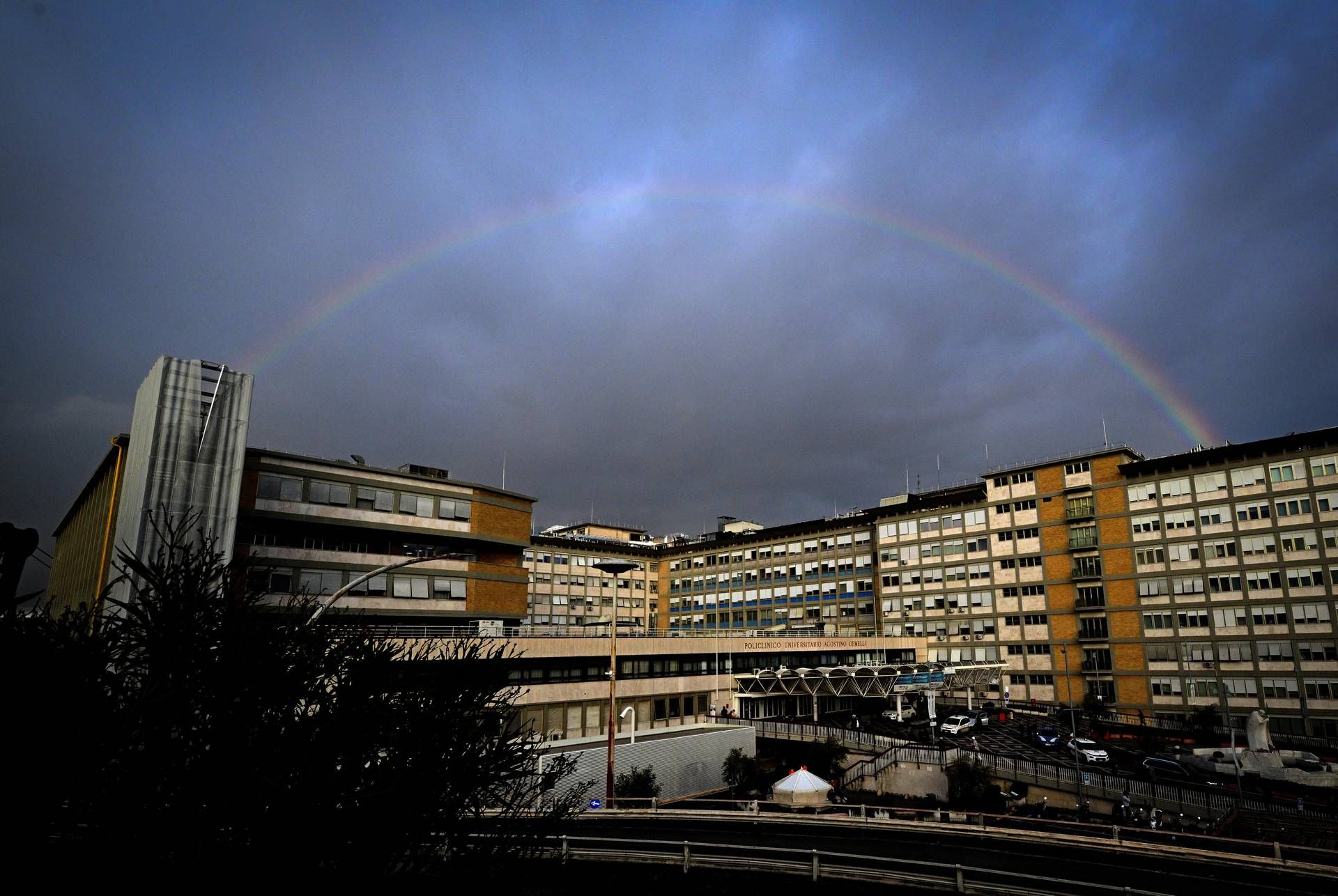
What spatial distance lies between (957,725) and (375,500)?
49803mm

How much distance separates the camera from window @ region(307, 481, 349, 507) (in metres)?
49.5

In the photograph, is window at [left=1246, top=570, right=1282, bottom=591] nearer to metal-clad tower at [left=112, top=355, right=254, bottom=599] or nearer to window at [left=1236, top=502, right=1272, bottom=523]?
window at [left=1236, top=502, right=1272, bottom=523]

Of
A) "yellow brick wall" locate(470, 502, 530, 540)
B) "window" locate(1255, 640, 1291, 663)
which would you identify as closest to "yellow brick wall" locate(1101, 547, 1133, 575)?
"window" locate(1255, 640, 1291, 663)

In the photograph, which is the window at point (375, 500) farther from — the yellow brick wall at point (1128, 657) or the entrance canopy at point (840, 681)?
the yellow brick wall at point (1128, 657)

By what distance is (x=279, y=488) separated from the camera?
158 feet

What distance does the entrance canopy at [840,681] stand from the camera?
6625 centimetres

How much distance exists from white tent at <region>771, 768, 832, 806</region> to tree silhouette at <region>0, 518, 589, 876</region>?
2434 centimetres

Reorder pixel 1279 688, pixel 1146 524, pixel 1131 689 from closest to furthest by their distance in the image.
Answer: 1. pixel 1279 688
2. pixel 1131 689
3. pixel 1146 524

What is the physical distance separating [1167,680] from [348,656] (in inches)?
3383

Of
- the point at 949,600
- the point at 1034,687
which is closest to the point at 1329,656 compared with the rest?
the point at 1034,687

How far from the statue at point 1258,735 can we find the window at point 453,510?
54301 millimetres

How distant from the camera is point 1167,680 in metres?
76.2

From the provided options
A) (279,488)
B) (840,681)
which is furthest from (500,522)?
(840,681)

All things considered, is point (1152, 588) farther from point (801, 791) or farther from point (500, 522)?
point (500, 522)
